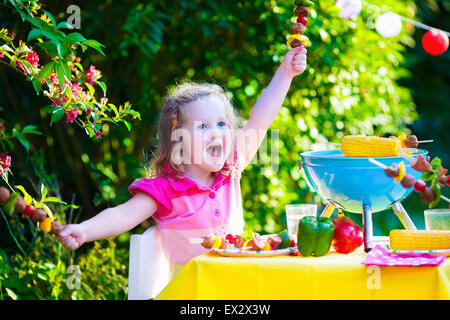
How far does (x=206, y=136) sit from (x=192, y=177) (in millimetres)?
174

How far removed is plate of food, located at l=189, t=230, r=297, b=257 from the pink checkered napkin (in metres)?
0.25

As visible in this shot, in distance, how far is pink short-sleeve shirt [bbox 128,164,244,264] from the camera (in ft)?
7.45

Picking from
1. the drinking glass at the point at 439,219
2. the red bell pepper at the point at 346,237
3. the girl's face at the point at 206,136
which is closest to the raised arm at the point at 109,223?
the girl's face at the point at 206,136

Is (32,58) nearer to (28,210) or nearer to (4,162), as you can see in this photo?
(4,162)

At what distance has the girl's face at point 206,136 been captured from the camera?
2291 millimetres

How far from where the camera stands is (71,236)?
192 cm

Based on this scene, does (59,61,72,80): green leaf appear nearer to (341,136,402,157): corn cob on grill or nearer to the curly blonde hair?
the curly blonde hair

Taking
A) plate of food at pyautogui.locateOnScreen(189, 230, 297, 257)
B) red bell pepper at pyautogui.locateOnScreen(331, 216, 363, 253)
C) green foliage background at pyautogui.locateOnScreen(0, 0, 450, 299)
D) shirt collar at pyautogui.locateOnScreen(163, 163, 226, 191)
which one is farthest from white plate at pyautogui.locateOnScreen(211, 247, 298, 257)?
green foliage background at pyautogui.locateOnScreen(0, 0, 450, 299)

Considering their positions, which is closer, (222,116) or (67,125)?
(222,116)

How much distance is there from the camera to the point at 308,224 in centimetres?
186

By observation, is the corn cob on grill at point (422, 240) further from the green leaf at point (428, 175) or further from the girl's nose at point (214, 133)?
the girl's nose at point (214, 133)

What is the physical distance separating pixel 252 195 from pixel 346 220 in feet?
5.63

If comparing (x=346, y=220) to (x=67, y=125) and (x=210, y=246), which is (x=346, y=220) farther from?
(x=67, y=125)
